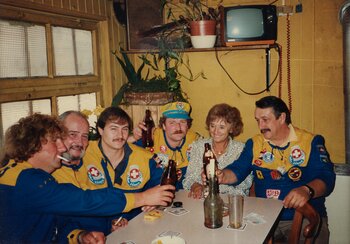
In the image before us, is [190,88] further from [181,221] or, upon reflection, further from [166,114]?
[181,221]

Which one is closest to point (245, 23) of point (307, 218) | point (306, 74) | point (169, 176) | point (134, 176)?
point (306, 74)

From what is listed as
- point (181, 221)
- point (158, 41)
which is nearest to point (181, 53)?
point (158, 41)

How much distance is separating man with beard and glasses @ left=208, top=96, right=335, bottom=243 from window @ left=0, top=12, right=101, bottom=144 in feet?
5.45

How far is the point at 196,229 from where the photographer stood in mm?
2055

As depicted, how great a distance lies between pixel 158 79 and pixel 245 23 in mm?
1063

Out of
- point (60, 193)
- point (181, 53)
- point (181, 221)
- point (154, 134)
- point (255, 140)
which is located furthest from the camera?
point (181, 53)

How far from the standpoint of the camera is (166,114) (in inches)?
130

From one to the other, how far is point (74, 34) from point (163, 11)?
1.14 m

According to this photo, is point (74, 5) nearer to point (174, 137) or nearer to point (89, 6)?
point (89, 6)

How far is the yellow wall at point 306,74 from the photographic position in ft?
12.1

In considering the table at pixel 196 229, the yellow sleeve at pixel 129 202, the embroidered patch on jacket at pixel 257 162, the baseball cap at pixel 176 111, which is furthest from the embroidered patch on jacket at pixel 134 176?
the embroidered patch on jacket at pixel 257 162

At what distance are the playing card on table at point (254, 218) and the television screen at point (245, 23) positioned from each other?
6.45 ft

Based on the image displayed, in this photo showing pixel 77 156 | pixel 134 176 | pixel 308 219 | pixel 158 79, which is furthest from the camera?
pixel 158 79

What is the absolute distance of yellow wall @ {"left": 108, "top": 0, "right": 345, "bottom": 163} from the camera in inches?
145
